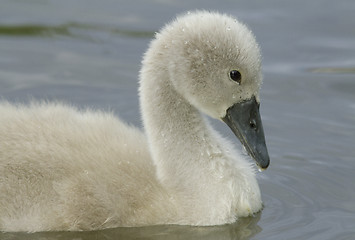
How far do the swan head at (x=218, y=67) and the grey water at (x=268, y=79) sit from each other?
0.70 m

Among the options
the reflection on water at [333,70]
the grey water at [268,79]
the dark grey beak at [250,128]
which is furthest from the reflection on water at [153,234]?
the reflection on water at [333,70]

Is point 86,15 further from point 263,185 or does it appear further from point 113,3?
point 263,185

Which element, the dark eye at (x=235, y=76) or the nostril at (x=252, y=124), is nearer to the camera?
the dark eye at (x=235, y=76)

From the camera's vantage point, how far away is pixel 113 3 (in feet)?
35.4

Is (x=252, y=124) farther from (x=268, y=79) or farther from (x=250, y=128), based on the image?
(x=268, y=79)

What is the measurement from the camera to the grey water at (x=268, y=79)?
6441 mm

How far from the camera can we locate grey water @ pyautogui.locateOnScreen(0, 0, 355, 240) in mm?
6441

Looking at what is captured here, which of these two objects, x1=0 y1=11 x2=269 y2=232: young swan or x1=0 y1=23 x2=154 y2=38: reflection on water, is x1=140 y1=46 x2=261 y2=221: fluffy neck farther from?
x1=0 y1=23 x2=154 y2=38: reflection on water

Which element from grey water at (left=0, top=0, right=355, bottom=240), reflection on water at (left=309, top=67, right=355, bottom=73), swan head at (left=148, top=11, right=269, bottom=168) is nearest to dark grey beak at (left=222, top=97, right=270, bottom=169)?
swan head at (left=148, top=11, right=269, bottom=168)

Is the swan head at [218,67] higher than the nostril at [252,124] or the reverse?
higher

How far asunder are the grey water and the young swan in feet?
0.40

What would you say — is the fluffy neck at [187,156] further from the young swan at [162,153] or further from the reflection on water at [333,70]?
the reflection on water at [333,70]

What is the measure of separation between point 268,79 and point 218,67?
301 centimetres

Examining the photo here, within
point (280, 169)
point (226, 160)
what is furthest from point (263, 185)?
point (226, 160)
